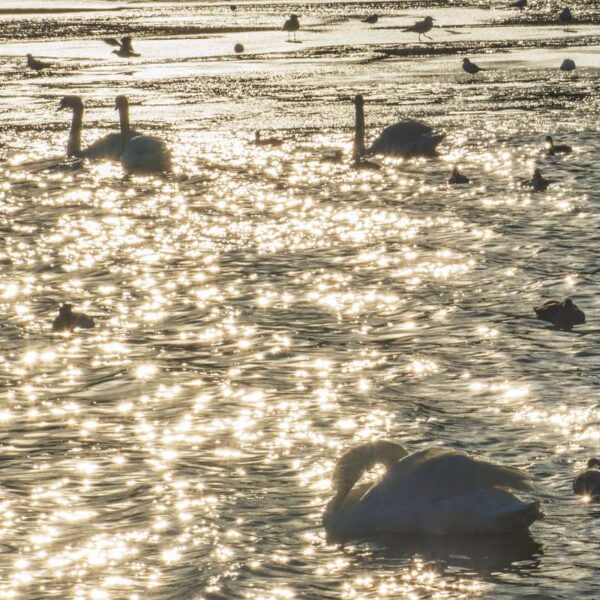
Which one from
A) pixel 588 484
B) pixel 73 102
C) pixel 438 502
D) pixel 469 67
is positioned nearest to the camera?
pixel 438 502

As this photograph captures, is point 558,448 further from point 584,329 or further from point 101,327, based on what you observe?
point 101,327

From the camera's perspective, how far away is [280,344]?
741 inches

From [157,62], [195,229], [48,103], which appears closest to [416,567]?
[195,229]

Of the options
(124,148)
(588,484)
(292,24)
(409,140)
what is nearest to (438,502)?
(588,484)

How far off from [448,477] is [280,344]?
666 centimetres

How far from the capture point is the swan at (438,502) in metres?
12.2

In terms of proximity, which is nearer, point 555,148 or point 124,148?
point 555,148

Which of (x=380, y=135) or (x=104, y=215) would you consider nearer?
(x=104, y=215)

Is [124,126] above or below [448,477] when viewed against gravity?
above

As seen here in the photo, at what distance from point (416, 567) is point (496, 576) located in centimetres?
63

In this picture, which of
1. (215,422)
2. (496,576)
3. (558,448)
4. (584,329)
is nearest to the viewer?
(496,576)

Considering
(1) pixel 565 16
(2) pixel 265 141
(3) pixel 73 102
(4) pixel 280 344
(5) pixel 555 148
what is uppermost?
Answer: (1) pixel 565 16

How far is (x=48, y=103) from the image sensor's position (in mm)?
43406

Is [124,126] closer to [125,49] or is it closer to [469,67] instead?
[469,67]
